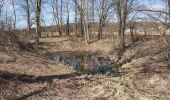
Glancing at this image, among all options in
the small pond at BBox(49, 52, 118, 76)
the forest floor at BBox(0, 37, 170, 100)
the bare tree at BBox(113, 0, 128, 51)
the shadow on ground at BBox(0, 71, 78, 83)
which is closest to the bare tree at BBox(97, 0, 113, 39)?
the bare tree at BBox(113, 0, 128, 51)

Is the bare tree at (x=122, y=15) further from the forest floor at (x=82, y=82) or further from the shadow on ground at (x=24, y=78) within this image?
the shadow on ground at (x=24, y=78)

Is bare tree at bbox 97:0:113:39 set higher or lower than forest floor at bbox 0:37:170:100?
higher

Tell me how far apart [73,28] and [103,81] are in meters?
44.3

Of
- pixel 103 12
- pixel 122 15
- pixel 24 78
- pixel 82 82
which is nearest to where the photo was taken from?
pixel 24 78

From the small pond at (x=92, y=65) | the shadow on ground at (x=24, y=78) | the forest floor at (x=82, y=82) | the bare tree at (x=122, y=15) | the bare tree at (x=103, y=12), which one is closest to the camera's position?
the forest floor at (x=82, y=82)

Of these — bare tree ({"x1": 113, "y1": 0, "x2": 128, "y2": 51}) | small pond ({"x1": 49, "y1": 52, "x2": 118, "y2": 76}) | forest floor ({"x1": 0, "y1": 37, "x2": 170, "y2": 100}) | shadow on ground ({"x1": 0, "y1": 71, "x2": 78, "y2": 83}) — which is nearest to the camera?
forest floor ({"x1": 0, "y1": 37, "x2": 170, "y2": 100})

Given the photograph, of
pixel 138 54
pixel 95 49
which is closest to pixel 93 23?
pixel 95 49

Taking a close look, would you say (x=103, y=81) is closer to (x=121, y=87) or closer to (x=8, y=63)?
(x=121, y=87)

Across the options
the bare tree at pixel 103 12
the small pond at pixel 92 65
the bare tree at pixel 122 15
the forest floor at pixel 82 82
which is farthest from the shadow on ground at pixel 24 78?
the bare tree at pixel 103 12

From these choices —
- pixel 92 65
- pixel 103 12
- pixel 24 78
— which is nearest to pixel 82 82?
pixel 24 78

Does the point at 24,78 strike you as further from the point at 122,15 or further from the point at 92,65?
the point at 122,15

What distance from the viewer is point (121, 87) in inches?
555

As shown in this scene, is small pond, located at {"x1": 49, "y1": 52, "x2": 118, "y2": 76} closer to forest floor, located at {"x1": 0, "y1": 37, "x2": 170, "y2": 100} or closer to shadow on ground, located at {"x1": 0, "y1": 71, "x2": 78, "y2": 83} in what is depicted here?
forest floor, located at {"x1": 0, "y1": 37, "x2": 170, "y2": 100}

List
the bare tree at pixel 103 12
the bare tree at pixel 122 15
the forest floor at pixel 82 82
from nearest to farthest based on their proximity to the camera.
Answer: the forest floor at pixel 82 82 < the bare tree at pixel 122 15 < the bare tree at pixel 103 12
